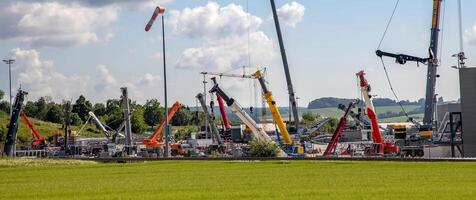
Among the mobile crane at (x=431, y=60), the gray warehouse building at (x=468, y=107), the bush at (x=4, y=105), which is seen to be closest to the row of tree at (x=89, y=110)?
the bush at (x=4, y=105)

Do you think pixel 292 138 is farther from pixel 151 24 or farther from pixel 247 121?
pixel 151 24

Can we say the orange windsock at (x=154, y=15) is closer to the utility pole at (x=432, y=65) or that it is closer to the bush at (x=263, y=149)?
the bush at (x=263, y=149)

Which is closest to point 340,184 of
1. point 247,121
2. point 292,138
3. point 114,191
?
point 114,191

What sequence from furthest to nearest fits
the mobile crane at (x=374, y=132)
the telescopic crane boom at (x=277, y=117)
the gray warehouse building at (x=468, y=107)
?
the telescopic crane boom at (x=277, y=117) → the mobile crane at (x=374, y=132) → the gray warehouse building at (x=468, y=107)

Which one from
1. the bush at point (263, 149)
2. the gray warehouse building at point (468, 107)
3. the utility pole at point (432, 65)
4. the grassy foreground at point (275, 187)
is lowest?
the grassy foreground at point (275, 187)

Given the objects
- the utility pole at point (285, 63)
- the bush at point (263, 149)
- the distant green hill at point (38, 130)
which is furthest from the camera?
the distant green hill at point (38, 130)

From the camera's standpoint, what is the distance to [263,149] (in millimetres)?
67562

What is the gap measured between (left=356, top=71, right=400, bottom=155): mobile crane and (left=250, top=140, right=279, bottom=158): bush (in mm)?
8608

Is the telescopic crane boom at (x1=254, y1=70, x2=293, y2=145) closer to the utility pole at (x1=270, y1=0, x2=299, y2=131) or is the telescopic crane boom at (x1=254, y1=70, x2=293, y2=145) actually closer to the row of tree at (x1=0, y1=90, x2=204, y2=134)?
the utility pole at (x1=270, y1=0, x2=299, y2=131)

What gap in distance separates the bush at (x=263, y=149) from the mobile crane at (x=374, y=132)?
861 cm

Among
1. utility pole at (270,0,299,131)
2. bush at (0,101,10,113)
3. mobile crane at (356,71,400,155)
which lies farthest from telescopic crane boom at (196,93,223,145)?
bush at (0,101,10,113)

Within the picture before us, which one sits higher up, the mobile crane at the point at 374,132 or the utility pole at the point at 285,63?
the utility pole at the point at 285,63

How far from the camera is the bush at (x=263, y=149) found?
67.5m

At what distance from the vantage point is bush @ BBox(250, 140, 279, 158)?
67.5 m
